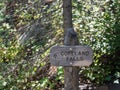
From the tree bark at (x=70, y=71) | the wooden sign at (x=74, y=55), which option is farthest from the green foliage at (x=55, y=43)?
the wooden sign at (x=74, y=55)

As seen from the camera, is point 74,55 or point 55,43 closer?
point 74,55

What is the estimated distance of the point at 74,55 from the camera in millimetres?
4121

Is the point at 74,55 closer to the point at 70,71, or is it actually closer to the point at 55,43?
the point at 70,71

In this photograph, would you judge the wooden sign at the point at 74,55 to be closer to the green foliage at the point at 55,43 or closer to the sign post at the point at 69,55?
the sign post at the point at 69,55

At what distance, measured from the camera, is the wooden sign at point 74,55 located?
4.10m

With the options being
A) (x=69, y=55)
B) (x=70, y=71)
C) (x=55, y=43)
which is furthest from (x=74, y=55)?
(x=55, y=43)

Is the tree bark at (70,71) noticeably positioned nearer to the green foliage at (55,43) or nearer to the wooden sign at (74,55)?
the wooden sign at (74,55)

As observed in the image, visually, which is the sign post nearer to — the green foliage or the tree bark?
the tree bark

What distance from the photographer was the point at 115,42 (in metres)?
5.43

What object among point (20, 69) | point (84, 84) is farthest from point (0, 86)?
point (84, 84)

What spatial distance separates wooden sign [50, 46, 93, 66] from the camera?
410cm

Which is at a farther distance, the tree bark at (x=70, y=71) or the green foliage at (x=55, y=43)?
the green foliage at (x=55, y=43)

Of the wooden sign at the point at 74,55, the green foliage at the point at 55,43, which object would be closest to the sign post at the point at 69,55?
the wooden sign at the point at 74,55

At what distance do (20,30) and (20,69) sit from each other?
4.34 feet
